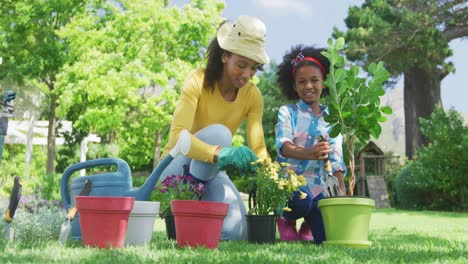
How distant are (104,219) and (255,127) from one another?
1.39 metres

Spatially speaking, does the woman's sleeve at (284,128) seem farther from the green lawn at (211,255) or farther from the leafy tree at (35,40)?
the leafy tree at (35,40)

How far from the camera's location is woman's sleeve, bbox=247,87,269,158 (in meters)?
3.23

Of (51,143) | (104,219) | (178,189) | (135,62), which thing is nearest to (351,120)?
(178,189)

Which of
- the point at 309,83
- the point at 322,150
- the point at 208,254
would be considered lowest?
the point at 208,254

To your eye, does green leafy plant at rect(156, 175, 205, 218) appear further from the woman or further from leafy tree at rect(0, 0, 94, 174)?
leafy tree at rect(0, 0, 94, 174)

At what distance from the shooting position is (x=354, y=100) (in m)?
2.79

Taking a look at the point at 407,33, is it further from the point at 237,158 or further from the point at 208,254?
the point at 208,254

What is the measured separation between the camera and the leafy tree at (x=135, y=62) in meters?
12.2

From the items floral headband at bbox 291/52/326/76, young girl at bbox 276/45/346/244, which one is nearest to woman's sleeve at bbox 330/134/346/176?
young girl at bbox 276/45/346/244

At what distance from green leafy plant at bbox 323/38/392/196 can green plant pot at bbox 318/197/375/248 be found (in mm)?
159

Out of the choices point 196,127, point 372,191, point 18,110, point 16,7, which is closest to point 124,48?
point 16,7

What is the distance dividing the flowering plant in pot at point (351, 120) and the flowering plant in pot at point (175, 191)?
25.6 inches

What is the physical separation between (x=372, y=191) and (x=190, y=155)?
13.5 metres

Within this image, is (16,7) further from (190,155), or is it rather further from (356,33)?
(190,155)
